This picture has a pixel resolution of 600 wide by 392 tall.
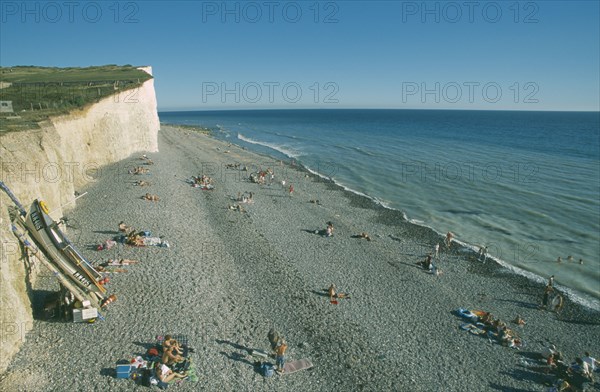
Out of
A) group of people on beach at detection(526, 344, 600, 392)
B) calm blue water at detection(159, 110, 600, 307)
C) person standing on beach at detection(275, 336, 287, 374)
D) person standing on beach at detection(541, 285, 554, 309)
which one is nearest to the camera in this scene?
person standing on beach at detection(275, 336, 287, 374)

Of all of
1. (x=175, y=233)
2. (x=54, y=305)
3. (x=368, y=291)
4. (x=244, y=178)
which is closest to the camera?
(x=54, y=305)

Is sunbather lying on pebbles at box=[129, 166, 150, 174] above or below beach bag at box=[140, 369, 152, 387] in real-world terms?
above

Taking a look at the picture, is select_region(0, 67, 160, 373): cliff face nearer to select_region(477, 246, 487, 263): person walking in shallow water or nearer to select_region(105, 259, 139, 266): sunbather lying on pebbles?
select_region(105, 259, 139, 266): sunbather lying on pebbles

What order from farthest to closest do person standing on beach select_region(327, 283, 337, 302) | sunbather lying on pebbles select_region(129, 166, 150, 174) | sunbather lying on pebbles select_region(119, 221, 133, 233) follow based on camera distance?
sunbather lying on pebbles select_region(129, 166, 150, 174), sunbather lying on pebbles select_region(119, 221, 133, 233), person standing on beach select_region(327, 283, 337, 302)

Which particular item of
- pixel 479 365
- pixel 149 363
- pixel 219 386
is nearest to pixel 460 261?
pixel 479 365

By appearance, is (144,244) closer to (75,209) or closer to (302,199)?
(75,209)

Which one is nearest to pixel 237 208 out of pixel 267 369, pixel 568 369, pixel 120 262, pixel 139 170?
pixel 120 262

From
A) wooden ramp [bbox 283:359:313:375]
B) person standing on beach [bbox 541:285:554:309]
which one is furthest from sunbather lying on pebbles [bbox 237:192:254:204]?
person standing on beach [bbox 541:285:554:309]
